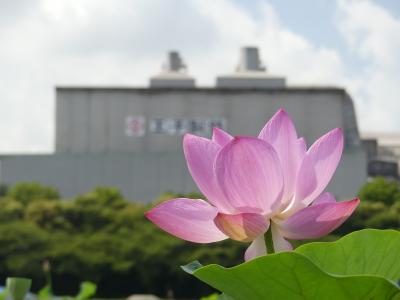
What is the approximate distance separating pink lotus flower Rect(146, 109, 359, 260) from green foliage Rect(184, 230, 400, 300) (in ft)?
0.06

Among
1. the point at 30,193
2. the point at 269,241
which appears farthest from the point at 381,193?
the point at 269,241

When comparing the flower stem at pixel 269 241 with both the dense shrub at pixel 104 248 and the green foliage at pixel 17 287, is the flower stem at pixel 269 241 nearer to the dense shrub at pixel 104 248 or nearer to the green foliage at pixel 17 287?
the green foliage at pixel 17 287

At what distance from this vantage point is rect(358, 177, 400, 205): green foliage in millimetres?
15523

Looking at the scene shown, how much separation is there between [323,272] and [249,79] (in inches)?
811

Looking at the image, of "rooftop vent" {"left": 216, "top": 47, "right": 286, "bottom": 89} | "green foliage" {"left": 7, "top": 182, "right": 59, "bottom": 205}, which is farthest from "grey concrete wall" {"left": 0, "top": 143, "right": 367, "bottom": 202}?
"rooftop vent" {"left": 216, "top": 47, "right": 286, "bottom": 89}

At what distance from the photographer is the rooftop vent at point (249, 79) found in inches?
811

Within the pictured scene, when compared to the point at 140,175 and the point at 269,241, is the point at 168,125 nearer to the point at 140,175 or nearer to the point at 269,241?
the point at 140,175

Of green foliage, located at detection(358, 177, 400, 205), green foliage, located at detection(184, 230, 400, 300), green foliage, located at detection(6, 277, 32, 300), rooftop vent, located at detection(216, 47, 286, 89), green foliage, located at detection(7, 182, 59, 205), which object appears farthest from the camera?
rooftop vent, located at detection(216, 47, 286, 89)

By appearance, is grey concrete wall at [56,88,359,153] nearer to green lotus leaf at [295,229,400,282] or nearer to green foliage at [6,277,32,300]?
green foliage at [6,277,32,300]

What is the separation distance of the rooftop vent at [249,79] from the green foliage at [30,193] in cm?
600

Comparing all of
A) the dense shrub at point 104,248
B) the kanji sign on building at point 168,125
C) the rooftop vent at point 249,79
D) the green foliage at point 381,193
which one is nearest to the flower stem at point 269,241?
the dense shrub at point 104,248

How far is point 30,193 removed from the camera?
52.9 ft

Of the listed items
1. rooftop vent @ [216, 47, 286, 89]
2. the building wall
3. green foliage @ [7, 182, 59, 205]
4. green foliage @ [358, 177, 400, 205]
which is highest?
rooftop vent @ [216, 47, 286, 89]

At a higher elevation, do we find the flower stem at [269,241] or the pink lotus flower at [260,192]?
the pink lotus flower at [260,192]
